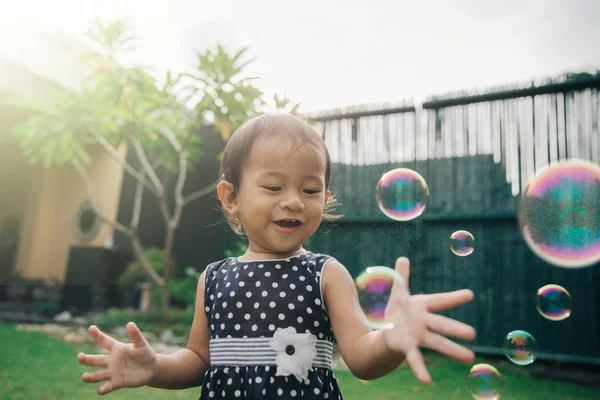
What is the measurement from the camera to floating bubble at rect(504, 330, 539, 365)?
212cm

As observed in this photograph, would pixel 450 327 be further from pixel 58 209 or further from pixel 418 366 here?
pixel 58 209

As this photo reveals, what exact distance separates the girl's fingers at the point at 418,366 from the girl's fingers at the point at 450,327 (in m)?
0.06

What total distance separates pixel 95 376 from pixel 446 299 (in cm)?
97

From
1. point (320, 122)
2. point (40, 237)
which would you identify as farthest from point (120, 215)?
point (320, 122)

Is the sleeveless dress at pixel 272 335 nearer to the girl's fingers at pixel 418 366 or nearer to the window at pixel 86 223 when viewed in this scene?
the girl's fingers at pixel 418 366

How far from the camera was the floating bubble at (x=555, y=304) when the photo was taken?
2.32 metres

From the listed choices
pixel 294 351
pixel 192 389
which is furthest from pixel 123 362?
pixel 192 389

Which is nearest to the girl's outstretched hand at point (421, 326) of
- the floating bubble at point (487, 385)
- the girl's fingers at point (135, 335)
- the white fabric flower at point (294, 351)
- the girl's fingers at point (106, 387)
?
the white fabric flower at point (294, 351)

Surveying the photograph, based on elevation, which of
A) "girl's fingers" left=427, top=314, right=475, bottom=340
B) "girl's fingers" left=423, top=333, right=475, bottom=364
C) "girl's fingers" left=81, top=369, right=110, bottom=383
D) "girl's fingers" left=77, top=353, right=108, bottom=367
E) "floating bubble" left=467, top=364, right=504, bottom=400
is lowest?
"floating bubble" left=467, top=364, right=504, bottom=400

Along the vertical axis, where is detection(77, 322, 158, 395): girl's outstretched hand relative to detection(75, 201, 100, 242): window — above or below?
below

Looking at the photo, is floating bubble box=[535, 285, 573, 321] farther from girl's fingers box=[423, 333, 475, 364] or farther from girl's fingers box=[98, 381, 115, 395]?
girl's fingers box=[98, 381, 115, 395]

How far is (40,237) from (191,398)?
8.31 meters

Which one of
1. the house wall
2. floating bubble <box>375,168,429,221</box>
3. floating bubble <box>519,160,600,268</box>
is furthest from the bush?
floating bubble <box>519,160,600,268</box>

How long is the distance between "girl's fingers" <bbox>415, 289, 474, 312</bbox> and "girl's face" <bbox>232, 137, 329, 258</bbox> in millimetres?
469
